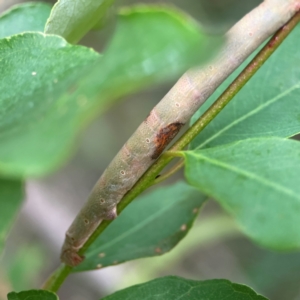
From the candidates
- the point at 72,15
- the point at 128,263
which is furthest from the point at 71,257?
the point at 128,263

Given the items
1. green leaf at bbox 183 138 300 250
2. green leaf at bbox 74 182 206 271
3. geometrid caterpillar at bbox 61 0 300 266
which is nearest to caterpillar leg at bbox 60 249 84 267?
green leaf at bbox 74 182 206 271

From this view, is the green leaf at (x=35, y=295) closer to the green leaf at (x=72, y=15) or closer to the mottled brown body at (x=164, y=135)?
the mottled brown body at (x=164, y=135)

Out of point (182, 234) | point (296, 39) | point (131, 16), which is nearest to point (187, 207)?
point (182, 234)

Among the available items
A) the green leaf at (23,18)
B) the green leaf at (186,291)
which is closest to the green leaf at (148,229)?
the green leaf at (186,291)

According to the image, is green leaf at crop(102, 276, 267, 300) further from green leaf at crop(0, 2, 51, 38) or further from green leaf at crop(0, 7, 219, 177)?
green leaf at crop(0, 2, 51, 38)

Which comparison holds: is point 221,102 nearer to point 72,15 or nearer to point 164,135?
point 164,135

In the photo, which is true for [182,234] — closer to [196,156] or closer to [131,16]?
[196,156]
